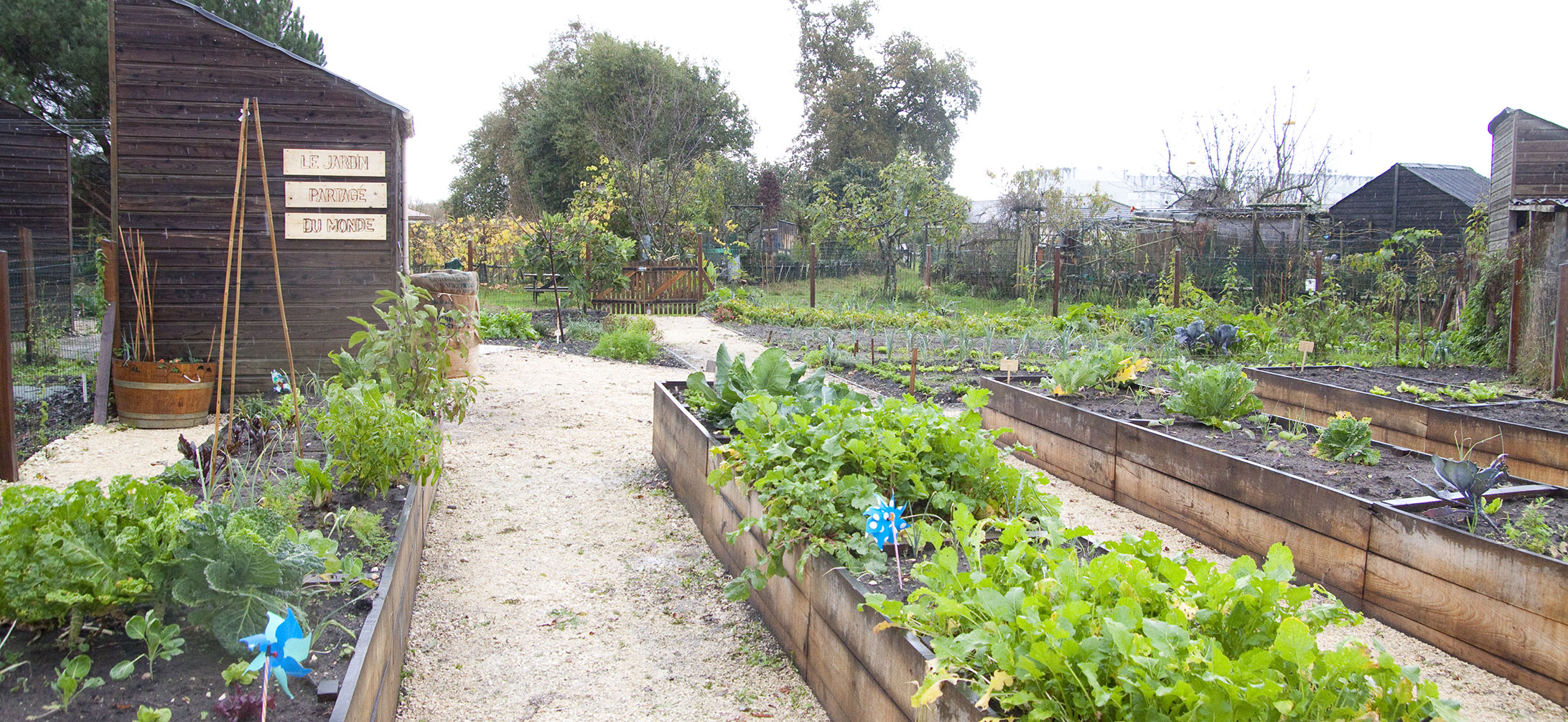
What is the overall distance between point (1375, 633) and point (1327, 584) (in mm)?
347

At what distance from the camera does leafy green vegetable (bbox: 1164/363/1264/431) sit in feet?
16.0

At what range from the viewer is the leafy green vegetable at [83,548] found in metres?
1.93

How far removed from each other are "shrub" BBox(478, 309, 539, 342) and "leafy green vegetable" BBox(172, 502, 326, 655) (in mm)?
9689

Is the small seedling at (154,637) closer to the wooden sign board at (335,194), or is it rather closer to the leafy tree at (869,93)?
the wooden sign board at (335,194)

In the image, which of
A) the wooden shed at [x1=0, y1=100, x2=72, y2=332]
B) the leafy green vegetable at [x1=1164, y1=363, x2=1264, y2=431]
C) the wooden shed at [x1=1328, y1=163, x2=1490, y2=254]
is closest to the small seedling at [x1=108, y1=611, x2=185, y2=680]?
the leafy green vegetable at [x1=1164, y1=363, x2=1264, y2=431]

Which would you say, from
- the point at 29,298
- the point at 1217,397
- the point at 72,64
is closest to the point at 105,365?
the point at 29,298

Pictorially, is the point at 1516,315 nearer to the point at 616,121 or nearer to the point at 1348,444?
the point at 1348,444

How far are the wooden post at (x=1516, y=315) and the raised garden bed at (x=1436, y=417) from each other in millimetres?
835

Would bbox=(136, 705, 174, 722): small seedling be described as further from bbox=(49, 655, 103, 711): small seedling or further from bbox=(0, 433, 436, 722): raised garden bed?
bbox=(49, 655, 103, 711): small seedling

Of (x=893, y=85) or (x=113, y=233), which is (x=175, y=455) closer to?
(x=113, y=233)

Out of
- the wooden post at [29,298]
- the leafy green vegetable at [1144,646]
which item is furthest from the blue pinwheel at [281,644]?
the wooden post at [29,298]

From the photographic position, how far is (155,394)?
6.19m

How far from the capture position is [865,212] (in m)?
18.5

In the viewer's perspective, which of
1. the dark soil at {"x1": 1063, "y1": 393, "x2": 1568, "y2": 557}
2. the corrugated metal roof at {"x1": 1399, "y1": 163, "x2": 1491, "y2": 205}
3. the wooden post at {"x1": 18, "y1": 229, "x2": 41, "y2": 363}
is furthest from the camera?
the corrugated metal roof at {"x1": 1399, "y1": 163, "x2": 1491, "y2": 205}
